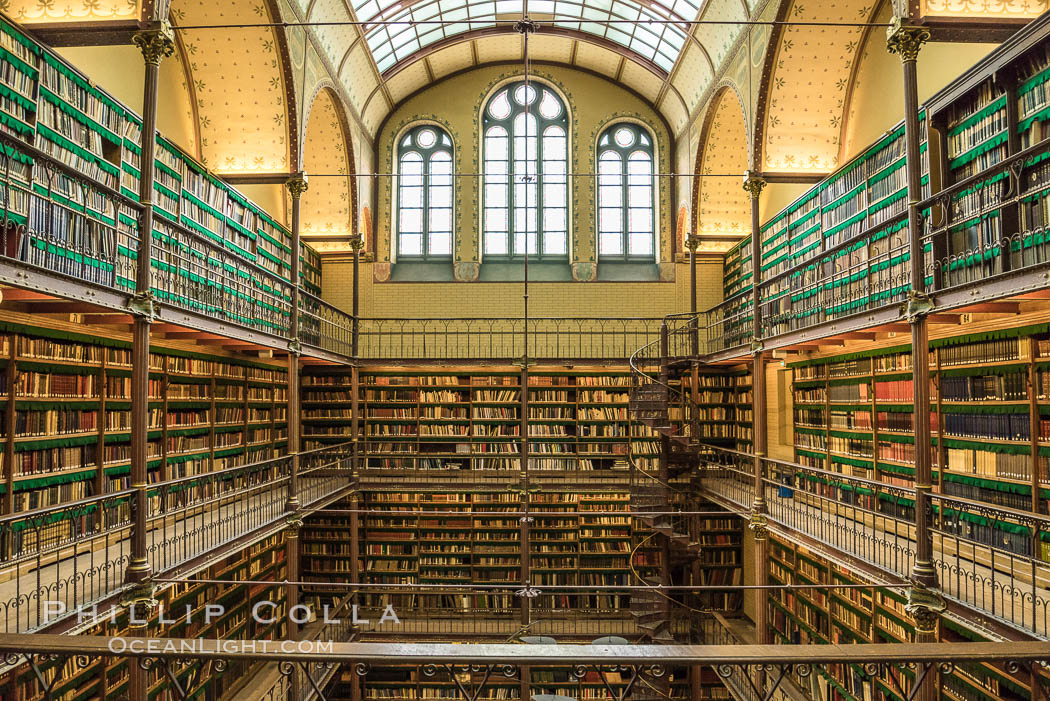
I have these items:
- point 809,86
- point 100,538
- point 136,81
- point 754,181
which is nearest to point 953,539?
point 754,181

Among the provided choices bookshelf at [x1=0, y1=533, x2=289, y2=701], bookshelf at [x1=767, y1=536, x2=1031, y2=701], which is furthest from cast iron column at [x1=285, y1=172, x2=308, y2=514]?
bookshelf at [x1=767, y1=536, x2=1031, y2=701]

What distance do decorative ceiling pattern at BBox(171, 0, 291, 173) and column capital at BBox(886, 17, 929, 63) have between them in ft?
21.8

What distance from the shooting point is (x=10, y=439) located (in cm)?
527

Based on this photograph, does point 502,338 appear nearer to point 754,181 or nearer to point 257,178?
point 257,178

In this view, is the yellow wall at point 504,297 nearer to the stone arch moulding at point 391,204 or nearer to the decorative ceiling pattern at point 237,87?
the stone arch moulding at point 391,204

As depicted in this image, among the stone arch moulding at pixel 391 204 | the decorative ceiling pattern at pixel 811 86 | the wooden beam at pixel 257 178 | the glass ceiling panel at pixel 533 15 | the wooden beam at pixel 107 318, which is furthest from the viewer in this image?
the stone arch moulding at pixel 391 204

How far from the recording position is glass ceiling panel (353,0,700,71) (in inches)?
434

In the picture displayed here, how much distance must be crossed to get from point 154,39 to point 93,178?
117cm

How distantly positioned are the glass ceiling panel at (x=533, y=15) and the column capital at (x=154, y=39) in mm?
5919

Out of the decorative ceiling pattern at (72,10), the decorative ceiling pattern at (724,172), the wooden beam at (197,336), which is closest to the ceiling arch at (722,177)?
the decorative ceiling pattern at (724,172)

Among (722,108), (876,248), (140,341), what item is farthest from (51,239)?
(722,108)

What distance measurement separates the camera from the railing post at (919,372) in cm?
471

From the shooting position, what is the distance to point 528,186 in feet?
43.7

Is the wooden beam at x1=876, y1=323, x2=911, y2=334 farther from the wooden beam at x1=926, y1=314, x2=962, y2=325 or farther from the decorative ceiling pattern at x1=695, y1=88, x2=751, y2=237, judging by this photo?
the decorative ceiling pattern at x1=695, y1=88, x2=751, y2=237
